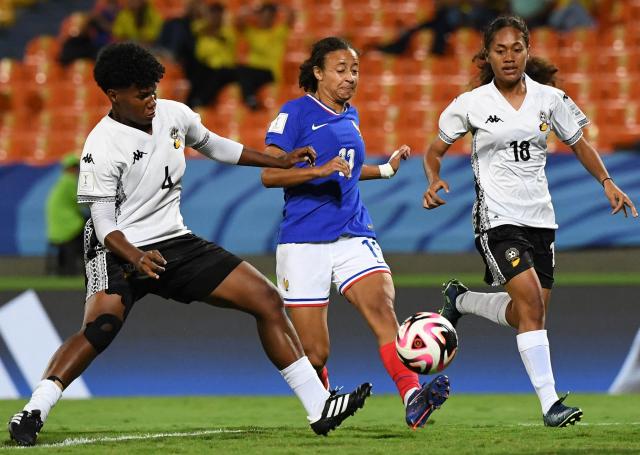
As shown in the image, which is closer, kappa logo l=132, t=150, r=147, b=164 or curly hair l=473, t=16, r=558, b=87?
kappa logo l=132, t=150, r=147, b=164

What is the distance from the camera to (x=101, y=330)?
5918 millimetres

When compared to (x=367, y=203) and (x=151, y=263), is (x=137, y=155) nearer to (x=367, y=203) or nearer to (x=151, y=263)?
(x=151, y=263)

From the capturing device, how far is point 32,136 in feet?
49.7

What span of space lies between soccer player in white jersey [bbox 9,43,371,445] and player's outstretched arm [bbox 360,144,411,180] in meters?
0.77

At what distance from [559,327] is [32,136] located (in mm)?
8290

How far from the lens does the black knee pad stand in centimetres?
592

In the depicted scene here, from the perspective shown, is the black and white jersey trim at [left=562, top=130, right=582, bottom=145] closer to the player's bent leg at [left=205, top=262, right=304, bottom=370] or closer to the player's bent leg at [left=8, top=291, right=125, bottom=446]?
the player's bent leg at [left=205, top=262, right=304, bottom=370]

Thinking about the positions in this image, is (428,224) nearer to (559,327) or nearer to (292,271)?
(559,327)

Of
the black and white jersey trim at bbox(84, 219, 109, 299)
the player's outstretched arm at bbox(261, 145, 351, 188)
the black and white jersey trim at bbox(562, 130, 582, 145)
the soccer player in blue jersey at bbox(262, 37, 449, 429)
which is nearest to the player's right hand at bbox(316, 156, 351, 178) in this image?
the player's outstretched arm at bbox(261, 145, 351, 188)

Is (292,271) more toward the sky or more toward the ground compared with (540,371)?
more toward the sky

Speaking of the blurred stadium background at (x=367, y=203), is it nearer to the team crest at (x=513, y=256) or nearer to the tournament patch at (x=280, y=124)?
the team crest at (x=513, y=256)

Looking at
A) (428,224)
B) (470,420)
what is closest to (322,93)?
(470,420)

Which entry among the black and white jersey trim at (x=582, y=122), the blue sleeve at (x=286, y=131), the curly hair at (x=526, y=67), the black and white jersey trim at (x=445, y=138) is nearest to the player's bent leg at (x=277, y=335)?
the blue sleeve at (x=286, y=131)

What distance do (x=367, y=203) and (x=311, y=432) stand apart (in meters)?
6.08
